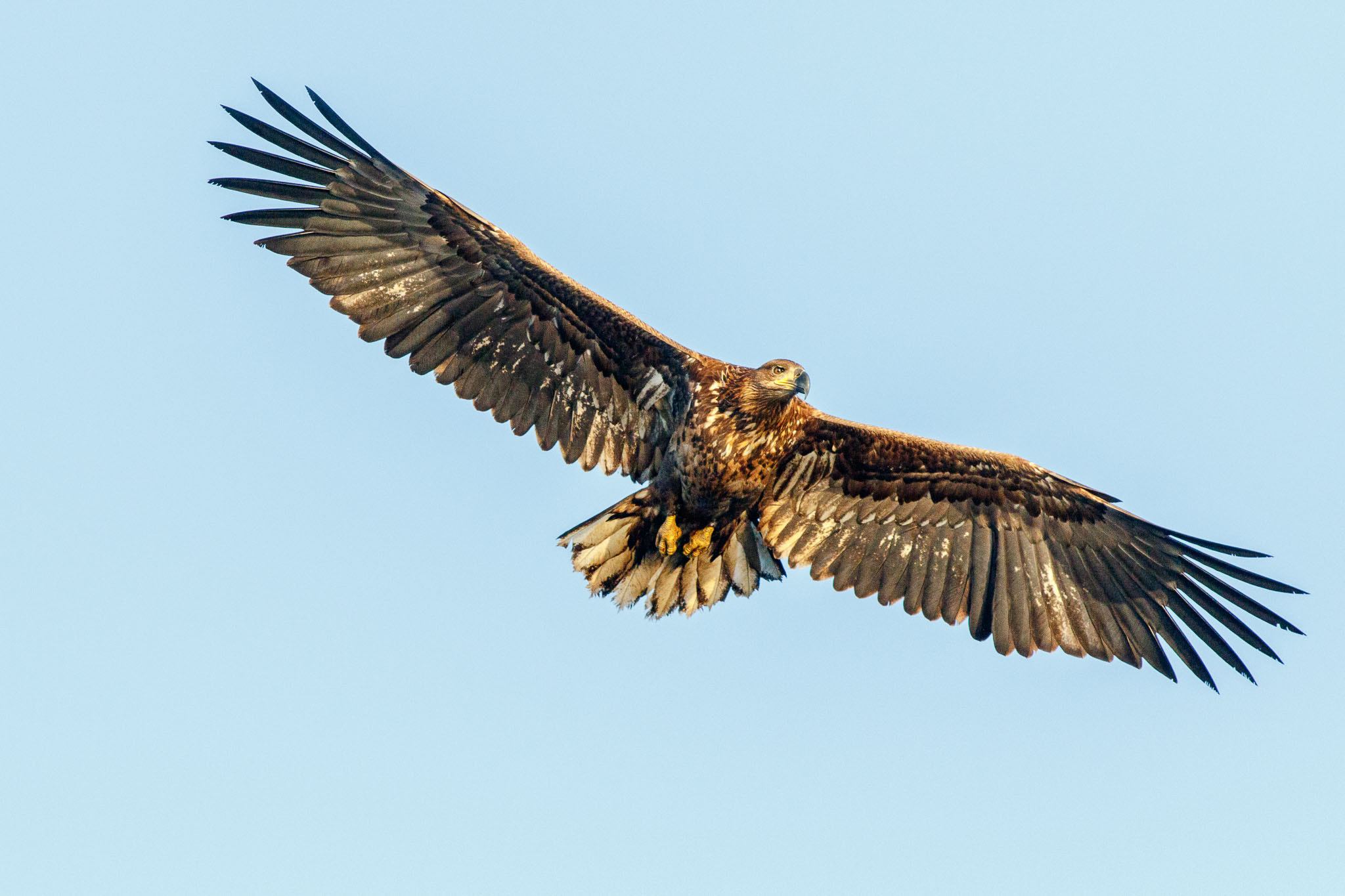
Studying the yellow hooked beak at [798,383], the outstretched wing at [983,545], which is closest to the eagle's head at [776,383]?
the yellow hooked beak at [798,383]

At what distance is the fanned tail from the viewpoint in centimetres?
1016

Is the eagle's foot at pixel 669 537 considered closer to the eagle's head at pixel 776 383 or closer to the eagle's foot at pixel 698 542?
the eagle's foot at pixel 698 542

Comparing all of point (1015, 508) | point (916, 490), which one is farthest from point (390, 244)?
point (1015, 508)

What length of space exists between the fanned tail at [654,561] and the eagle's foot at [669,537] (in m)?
0.02

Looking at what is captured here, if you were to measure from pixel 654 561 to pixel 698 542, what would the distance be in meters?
0.33

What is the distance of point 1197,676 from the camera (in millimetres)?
10180

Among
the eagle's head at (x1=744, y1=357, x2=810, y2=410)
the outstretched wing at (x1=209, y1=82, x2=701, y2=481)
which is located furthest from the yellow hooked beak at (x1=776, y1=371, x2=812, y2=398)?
the outstretched wing at (x1=209, y1=82, x2=701, y2=481)

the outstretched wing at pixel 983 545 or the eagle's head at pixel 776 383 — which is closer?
the eagle's head at pixel 776 383

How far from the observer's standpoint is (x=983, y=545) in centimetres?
1079

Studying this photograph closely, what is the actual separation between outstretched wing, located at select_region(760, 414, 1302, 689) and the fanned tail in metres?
0.37

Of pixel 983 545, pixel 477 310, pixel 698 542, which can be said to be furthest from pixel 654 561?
pixel 983 545

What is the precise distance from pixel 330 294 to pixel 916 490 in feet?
A: 13.9

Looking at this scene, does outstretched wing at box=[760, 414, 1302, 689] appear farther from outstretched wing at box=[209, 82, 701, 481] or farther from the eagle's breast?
outstretched wing at box=[209, 82, 701, 481]

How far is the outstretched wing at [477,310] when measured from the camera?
1009 centimetres
